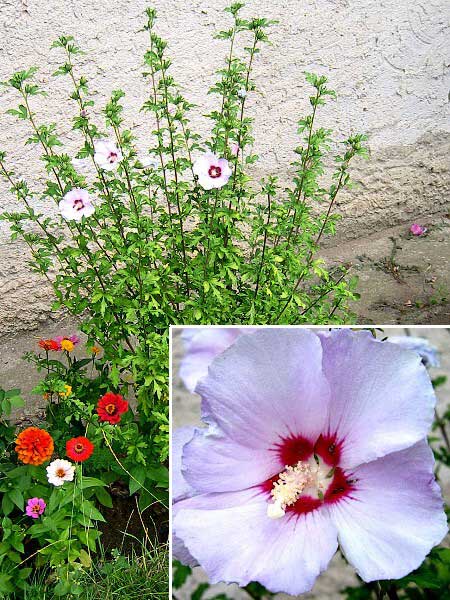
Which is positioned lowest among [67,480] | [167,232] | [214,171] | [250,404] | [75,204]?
[67,480]

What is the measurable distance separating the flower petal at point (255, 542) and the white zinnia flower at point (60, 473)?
4.52ft

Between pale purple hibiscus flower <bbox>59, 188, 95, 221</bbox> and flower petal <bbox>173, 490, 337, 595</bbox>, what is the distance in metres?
1.56

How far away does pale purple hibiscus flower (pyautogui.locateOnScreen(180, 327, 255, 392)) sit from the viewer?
37.2 inches

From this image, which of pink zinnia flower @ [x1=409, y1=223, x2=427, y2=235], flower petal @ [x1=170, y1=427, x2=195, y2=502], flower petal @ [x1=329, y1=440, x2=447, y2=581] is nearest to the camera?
flower petal @ [x1=329, y1=440, x2=447, y2=581]

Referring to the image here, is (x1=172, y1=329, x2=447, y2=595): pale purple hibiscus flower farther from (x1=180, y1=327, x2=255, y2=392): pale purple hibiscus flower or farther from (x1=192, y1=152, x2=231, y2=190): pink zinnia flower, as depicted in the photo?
(x1=192, y1=152, x2=231, y2=190): pink zinnia flower

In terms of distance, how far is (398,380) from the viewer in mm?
837

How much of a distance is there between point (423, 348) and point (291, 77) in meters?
3.49

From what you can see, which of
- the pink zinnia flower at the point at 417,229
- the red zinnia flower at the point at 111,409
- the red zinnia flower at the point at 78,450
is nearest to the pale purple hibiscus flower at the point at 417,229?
the pink zinnia flower at the point at 417,229

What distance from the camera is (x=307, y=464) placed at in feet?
3.01

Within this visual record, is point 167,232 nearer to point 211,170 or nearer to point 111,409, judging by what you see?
point 211,170

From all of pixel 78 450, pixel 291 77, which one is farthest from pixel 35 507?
pixel 291 77

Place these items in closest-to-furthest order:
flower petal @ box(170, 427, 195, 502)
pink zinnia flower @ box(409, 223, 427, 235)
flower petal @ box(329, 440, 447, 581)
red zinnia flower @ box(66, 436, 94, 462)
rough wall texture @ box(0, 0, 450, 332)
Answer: flower petal @ box(329, 440, 447, 581) → flower petal @ box(170, 427, 195, 502) → red zinnia flower @ box(66, 436, 94, 462) → rough wall texture @ box(0, 0, 450, 332) → pink zinnia flower @ box(409, 223, 427, 235)

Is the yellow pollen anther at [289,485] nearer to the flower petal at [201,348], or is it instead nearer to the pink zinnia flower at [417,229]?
the flower petal at [201,348]

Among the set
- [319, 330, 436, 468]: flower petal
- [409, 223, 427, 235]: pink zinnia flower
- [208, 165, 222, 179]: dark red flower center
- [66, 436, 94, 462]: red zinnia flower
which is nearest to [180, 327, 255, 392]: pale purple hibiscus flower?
[319, 330, 436, 468]: flower petal
